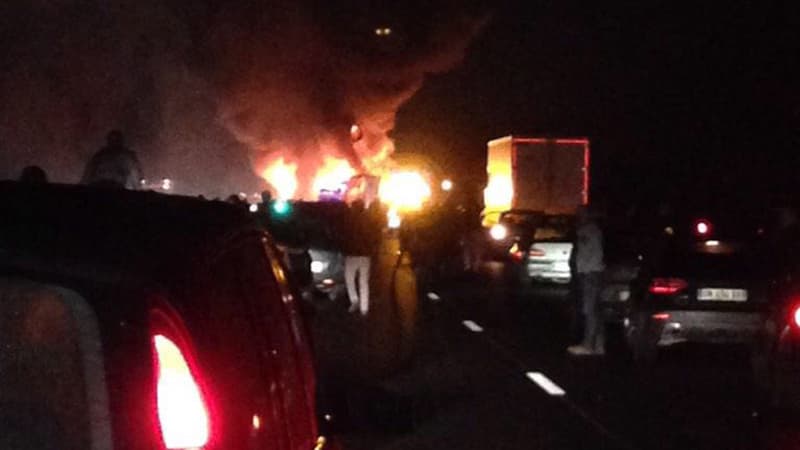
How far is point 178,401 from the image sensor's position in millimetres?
3092

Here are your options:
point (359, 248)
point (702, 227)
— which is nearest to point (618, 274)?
point (702, 227)

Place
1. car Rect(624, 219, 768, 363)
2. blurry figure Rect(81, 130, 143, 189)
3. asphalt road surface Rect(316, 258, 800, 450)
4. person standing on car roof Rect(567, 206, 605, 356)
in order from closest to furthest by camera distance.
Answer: blurry figure Rect(81, 130, 143, 189) → asphalt road surface Rect(316, 258, 800, 450) → car Rect(624, 219, 768, 363) → person standing on car roof Rect(567, 206, 605, 356)

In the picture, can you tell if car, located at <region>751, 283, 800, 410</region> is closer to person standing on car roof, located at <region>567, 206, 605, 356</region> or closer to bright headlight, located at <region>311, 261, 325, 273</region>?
person standing on car roof, located at <region>567, 206, 605, 356</region>

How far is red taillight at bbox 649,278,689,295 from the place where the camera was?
16.5 meters

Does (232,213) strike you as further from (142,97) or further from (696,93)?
(696,93)

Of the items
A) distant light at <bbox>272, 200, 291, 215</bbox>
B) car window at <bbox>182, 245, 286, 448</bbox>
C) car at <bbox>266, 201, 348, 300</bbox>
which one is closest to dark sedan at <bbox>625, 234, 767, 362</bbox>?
car at <bbox>266, 201, 348, 300</bbox>

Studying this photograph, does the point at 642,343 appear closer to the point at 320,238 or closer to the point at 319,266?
the point at 319,266

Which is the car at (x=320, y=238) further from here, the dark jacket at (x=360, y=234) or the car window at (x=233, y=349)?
the car window at (x=233, y=349)

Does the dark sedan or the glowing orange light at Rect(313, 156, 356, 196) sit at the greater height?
the glowing orange light at Rect(313, 156, 356, 196)

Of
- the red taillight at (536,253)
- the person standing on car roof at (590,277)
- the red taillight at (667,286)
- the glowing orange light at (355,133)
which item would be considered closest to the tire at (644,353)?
the red taillight at (667,286)

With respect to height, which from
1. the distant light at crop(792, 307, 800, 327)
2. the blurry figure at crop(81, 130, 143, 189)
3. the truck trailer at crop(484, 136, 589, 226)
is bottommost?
the distant light at crop(792, 307, 800, 327)

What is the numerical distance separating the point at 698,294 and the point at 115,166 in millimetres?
7031

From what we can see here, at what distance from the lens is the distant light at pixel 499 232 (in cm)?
3669

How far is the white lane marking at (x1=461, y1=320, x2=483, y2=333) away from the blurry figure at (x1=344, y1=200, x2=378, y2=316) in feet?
4.91
